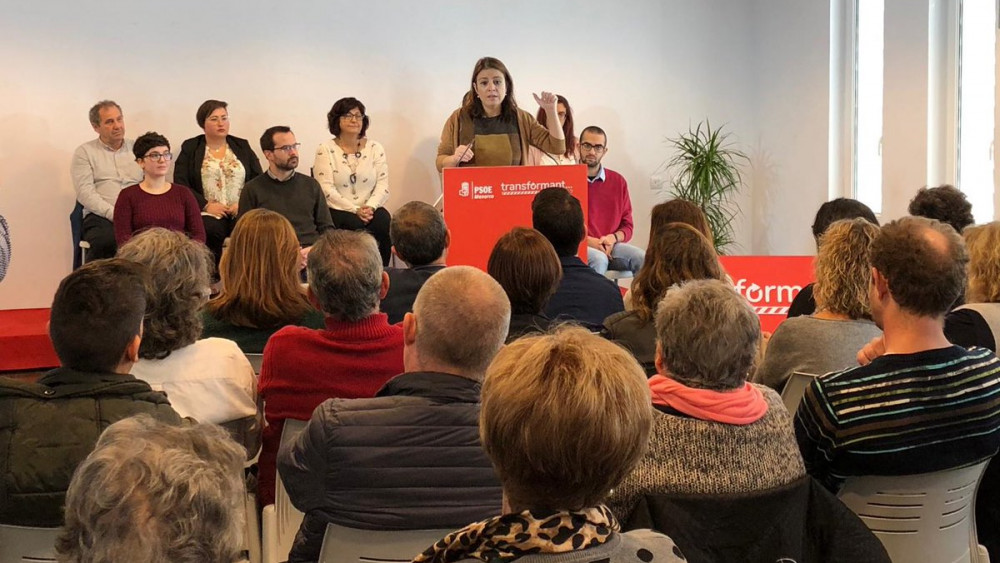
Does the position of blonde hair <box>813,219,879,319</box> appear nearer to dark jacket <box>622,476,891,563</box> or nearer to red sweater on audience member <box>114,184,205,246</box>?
dark jacket <box>622,476,891,563</box>

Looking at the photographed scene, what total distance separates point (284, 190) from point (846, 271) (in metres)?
4.24

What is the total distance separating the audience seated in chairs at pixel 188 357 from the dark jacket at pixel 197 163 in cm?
397

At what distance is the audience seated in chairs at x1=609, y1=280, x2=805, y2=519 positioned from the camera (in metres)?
1.85

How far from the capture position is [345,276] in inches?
107

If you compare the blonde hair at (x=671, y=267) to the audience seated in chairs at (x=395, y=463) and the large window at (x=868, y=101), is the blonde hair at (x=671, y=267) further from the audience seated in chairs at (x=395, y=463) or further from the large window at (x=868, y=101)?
the large window at (x=868, y=101)

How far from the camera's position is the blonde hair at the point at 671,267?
314 cm

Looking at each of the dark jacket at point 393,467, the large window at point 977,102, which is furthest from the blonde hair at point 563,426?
the large window at point 977,102

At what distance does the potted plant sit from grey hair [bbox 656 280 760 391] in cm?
641

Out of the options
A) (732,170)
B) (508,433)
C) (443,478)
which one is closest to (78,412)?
(443,478)

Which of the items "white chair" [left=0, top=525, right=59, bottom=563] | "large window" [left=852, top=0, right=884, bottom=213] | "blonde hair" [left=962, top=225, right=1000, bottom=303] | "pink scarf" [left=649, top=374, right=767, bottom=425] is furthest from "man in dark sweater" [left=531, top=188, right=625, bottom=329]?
"large window" [left=852, top=0, right=884, bottom=213]

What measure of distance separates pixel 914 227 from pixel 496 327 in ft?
3.29

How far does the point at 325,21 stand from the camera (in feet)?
25.0

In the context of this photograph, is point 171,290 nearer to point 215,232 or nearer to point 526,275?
point 526,275

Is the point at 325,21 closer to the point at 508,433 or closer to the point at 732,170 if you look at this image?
the point at 732,170
